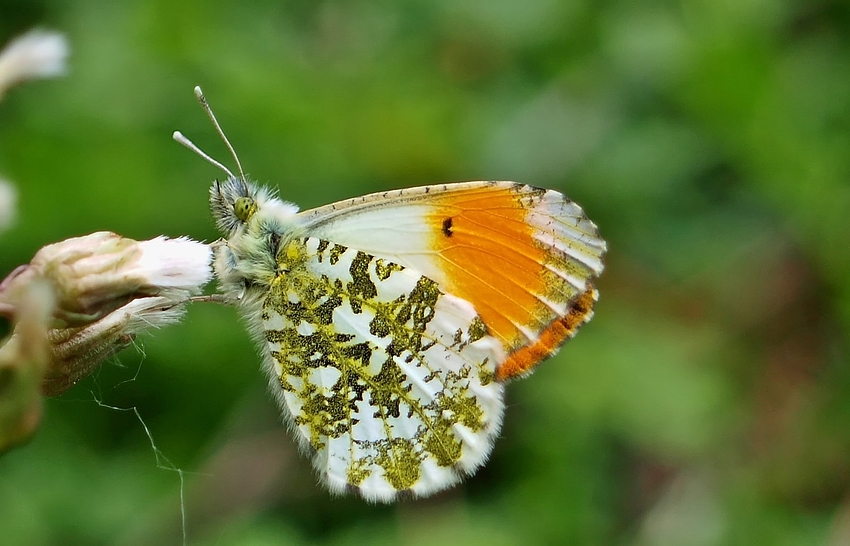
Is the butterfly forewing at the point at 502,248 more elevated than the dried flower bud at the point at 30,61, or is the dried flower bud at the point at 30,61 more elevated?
the butterfly forewing at the point at 502,248

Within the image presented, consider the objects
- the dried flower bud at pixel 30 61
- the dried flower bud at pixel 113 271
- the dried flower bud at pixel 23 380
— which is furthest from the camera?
the dried flower bud at pixel 113 271

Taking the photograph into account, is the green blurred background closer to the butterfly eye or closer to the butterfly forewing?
the butterfly eye

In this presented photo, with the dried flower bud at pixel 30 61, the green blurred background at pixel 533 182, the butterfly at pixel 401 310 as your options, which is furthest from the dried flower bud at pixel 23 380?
the green blurred background at pixel 533 182

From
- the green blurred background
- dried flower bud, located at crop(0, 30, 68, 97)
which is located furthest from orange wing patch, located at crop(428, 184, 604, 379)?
the green blurred background

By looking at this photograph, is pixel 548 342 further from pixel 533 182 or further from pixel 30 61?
pixel 533 182

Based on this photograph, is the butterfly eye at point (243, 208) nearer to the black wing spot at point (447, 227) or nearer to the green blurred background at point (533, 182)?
the black wing spot at point (447, 227)
